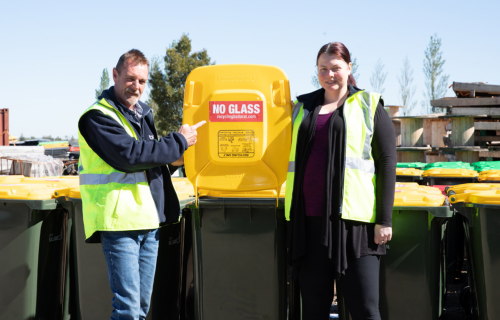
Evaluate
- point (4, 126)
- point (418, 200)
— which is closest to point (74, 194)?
point (418, 200)

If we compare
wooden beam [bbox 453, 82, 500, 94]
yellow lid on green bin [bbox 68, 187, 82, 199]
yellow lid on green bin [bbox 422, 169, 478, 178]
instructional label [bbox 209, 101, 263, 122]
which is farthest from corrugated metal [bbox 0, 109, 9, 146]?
instructional label [bbox 209, 101, 263, 122]

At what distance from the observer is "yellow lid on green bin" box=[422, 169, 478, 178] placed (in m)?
5.27

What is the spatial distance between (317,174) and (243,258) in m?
0.96

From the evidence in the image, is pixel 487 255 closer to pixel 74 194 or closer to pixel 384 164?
pixel 384 164

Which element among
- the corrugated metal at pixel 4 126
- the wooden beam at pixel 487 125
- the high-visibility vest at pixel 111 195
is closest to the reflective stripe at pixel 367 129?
the high-visibility vest at pixel 111 195

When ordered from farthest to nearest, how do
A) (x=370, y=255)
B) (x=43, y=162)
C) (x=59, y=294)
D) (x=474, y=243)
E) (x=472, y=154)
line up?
(x=43, y=162), (x=472, y=154), (x=59, y=294), (x=474, y=243), (x=370, y=255)

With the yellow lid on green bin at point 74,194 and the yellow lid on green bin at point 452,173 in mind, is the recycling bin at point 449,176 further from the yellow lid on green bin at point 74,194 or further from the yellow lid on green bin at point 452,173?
the yellow lid on green bin at point 74,194

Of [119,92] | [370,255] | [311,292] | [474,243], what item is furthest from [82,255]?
[474,243]

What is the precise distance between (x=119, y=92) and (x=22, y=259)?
161cm

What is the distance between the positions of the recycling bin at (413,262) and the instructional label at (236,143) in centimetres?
98

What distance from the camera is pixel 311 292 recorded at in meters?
2.26

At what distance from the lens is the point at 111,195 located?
2293 mm

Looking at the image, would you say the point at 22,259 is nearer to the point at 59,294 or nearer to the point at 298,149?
the point at 59,294

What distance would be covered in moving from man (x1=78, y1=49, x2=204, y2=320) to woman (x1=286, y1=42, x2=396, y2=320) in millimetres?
723
